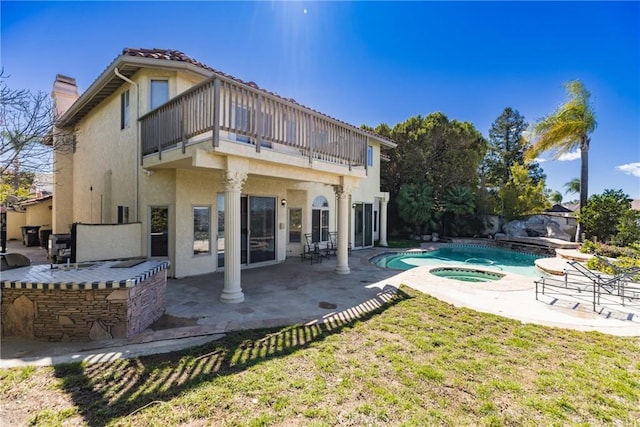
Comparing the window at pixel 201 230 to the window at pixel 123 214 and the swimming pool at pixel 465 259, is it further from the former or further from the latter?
the swimming pool at pixel 465 259

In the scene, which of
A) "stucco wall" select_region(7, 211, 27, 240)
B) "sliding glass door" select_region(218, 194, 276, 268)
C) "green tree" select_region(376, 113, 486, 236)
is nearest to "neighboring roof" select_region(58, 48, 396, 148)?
"sliding glass door" select_region(218, 194, 276, 268)

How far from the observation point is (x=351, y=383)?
3.45 metres

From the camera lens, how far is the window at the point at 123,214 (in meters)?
9.64

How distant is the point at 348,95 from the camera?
17.1 metres

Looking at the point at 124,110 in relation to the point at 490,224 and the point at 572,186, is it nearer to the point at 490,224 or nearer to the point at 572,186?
the point at 490,224

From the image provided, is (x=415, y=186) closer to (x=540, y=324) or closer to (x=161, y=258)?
(x=540, y=324)

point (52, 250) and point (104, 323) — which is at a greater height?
point (52, 250)

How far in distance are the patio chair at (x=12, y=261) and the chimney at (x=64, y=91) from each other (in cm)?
1169

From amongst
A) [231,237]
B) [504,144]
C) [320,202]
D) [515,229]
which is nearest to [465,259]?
[320,202]

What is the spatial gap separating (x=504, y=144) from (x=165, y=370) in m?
44.7

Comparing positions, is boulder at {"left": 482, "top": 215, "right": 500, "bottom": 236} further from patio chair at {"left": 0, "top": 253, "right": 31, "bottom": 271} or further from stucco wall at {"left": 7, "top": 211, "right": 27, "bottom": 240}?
stucco wall at {"left": 7, "top": 211, "right": 27, "bottom": 240}

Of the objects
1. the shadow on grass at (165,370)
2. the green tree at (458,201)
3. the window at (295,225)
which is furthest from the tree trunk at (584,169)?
the shadow on grass at (165,370)

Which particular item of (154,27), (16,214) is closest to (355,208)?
(154,27)

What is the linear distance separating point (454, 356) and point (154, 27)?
43.0ft
